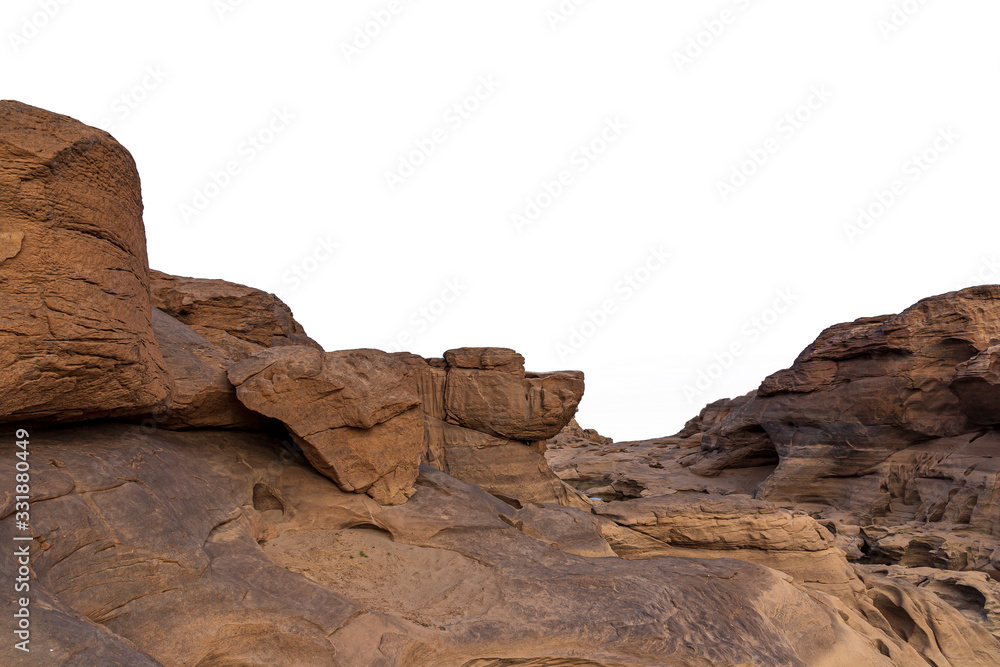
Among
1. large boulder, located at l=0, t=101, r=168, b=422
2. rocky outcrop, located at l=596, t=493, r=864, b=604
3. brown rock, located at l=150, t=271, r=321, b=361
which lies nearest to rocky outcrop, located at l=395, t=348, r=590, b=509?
brown rock, located at l=150, t=271, r=321, b=361

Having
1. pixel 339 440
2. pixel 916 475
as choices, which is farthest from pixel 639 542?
pixel 916 475

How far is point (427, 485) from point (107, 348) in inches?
238

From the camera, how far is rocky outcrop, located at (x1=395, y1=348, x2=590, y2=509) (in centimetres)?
2078

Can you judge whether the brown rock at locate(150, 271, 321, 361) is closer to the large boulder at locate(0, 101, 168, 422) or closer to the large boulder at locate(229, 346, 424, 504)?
→ the large boulder at locate(229, 346, 424, 504)

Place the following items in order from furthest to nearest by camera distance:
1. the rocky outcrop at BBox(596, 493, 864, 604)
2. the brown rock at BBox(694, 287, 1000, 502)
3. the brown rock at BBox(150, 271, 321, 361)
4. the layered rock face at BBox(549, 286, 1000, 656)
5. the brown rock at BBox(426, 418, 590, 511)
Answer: the brown rock at BBox(694, 287, 1000, 502)
the brown rock at BBox(426, 418, 590, 511)
the layered rock face at BBox(549, 286, 1000, 656)
the brown rock at BBox(150, 271, 321, 361)
the rocky outcrop at BBox(596, 493, 864, 604)

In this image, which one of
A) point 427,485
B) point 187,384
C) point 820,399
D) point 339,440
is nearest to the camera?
point 187,384

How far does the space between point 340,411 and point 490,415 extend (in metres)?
12.8

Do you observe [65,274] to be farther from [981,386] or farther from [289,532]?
[981,386]

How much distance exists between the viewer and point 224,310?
47.2ft

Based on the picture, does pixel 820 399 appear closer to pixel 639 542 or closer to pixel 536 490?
pixel 536 490

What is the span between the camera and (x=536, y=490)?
808 inches

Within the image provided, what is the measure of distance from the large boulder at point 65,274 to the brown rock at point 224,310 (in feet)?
20.3

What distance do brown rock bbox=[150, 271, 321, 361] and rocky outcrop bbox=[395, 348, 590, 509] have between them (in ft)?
22.3

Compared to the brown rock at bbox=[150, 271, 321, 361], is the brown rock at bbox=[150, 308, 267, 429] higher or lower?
lower
